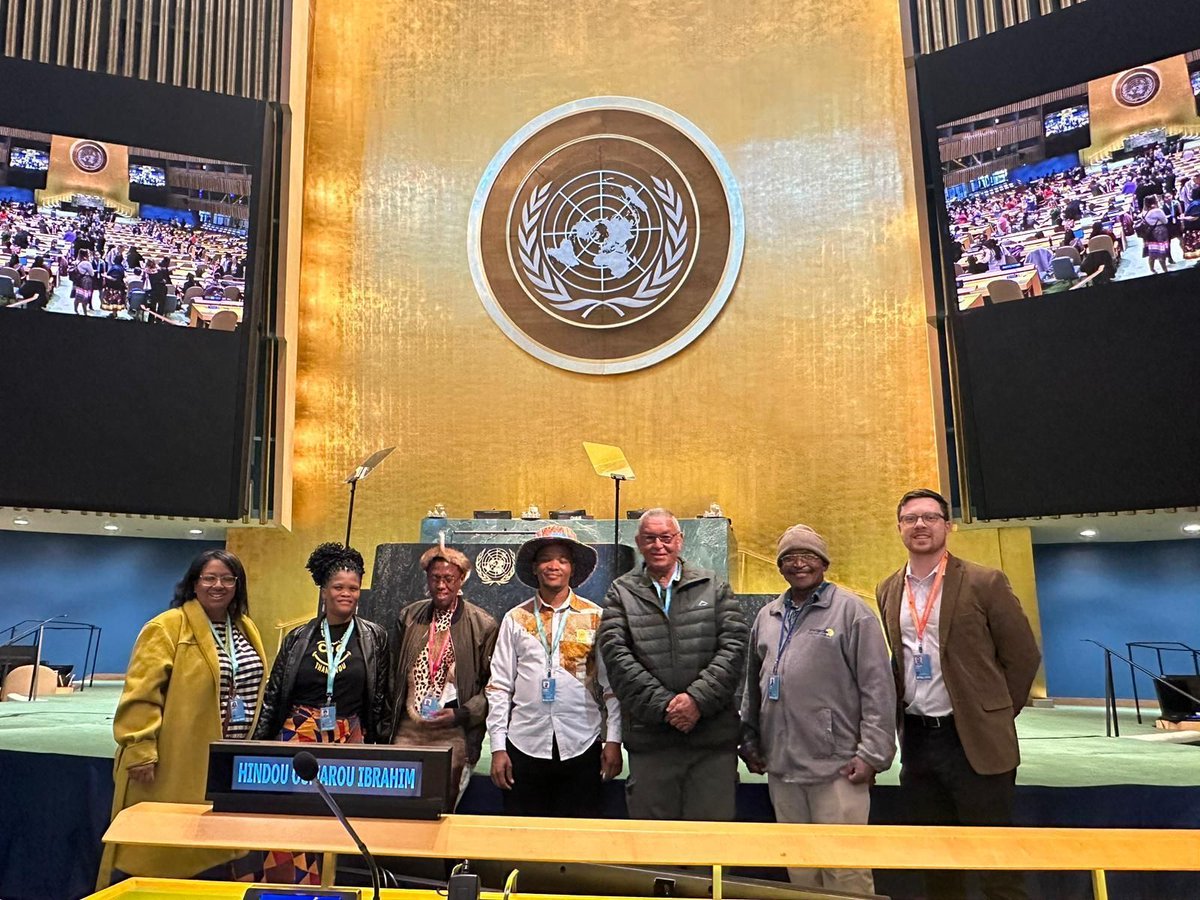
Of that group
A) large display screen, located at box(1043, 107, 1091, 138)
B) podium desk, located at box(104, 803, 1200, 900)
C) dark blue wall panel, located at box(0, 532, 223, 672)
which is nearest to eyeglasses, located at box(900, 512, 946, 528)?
podium desk, located at box(104, 803, 1200, 900)

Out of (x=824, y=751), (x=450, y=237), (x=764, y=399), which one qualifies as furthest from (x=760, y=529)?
(x=824, y=751)

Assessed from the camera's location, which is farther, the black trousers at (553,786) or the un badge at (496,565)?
the un badge at (496,565)

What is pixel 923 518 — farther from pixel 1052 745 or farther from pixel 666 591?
pixel 1052 745

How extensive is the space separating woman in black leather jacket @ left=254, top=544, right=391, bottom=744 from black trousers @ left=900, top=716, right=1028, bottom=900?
1.72 metres

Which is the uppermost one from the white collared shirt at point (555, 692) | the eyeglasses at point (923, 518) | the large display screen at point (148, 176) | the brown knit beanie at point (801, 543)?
the large display screen at point (148, 176)

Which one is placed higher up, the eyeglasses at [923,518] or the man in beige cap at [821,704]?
the eyeglasses at [923,518]

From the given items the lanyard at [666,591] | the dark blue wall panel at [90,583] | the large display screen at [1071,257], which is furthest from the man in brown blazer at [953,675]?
the dark blue wall panel at [90,583]

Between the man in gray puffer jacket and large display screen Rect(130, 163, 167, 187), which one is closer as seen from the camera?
the man in gray puffer jacket

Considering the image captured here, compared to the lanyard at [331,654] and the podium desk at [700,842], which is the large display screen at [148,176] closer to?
the lanyard at [331,654]

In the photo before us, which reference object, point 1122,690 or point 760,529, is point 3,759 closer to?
point 760,529

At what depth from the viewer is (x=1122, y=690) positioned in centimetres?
805

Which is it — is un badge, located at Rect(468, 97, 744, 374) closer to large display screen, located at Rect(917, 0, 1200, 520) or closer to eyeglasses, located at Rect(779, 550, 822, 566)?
large display screen, located at Rect(917, 0, 1200, 520)

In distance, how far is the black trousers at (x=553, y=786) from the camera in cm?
295

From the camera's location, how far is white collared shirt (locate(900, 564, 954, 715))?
2.77 m
